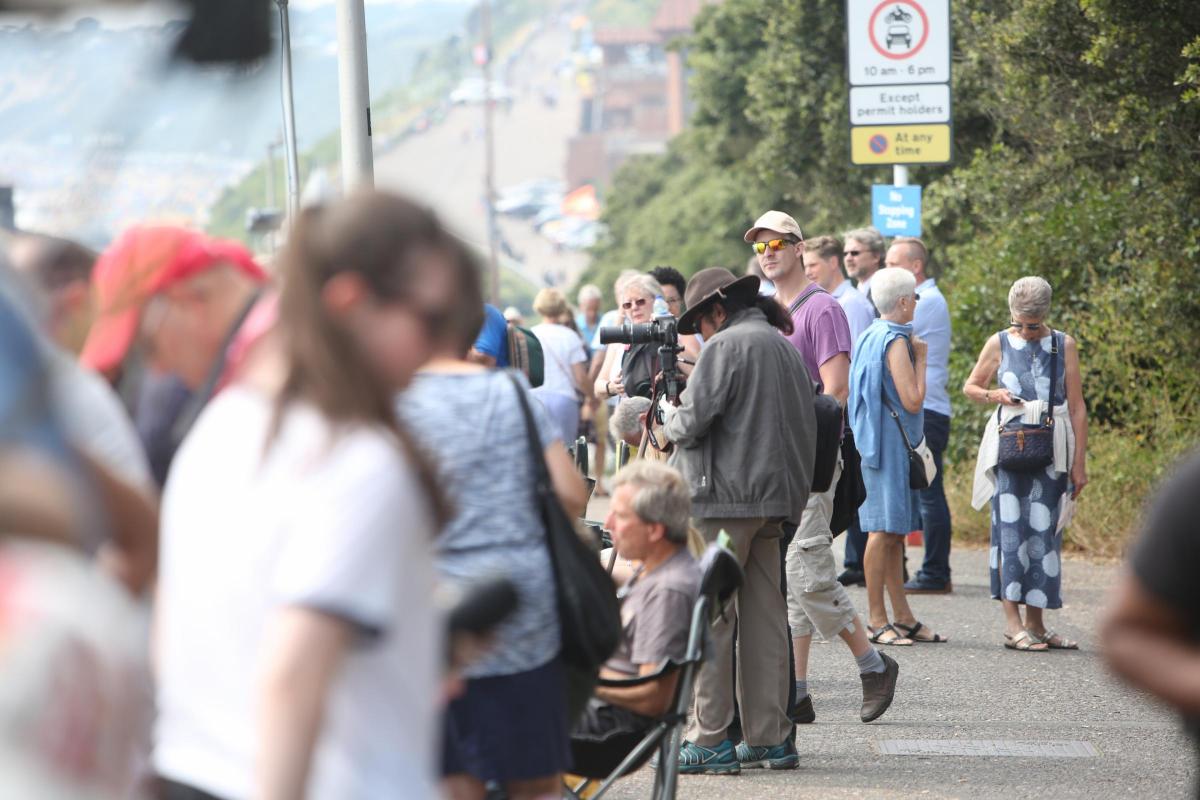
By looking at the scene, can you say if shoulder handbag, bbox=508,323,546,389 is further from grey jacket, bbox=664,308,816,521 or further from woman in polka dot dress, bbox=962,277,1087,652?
woman in polka dot dress, bbox=962,277,1087,652

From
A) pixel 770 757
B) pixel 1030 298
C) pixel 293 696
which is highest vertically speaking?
pixel 293 696

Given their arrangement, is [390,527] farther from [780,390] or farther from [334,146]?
[780,390]

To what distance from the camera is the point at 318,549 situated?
197 centimetres

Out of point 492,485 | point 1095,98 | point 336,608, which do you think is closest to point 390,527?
point 336,608

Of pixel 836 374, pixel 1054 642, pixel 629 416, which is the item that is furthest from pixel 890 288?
pixel 1054 642

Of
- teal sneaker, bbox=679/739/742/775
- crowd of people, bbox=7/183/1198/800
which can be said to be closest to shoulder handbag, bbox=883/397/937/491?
teal sneaker, bbox=679/739/742/775

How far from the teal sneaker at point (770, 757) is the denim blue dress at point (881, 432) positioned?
2341 millimetres

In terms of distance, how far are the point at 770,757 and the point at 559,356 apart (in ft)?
19.2

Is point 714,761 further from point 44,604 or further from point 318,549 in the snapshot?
point 44,604

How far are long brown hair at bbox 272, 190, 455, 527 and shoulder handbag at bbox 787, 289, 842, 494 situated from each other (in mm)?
4375

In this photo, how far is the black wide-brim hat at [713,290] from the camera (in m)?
6.21

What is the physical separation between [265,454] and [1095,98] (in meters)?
13.1

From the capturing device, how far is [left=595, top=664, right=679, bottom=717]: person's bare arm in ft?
14.7

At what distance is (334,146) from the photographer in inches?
→ 96.9
